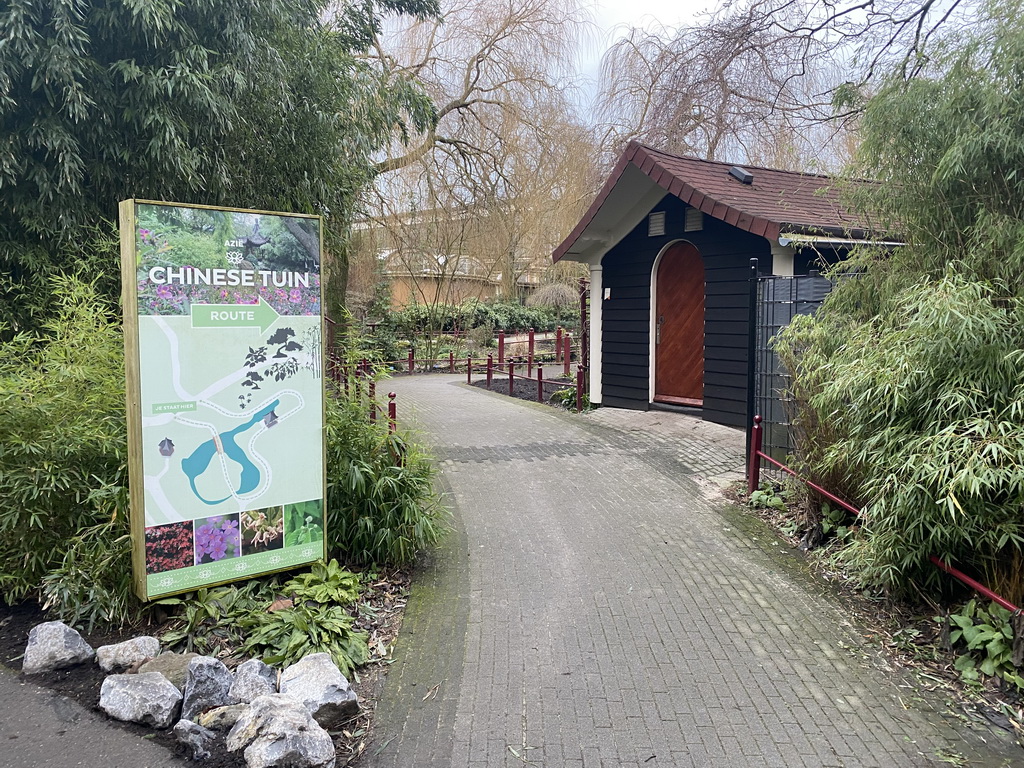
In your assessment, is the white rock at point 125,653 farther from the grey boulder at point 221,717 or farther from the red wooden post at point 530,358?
the red wooden post at point 530,358

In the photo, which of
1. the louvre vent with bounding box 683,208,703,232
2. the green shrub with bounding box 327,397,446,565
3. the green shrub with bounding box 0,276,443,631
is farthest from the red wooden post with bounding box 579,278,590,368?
the green shrub with bounding box 0,276,443,631

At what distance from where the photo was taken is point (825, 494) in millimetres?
4984

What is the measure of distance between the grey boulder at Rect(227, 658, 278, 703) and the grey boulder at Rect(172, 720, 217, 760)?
241 millimetres

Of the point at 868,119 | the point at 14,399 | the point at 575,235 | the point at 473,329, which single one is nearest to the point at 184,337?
the point at 14,399

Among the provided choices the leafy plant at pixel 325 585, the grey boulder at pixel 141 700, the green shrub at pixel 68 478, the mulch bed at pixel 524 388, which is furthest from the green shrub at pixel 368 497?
the mulch bed at pixel 524 388

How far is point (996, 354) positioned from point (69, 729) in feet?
15.0

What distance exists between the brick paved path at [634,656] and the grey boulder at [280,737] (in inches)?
9.7

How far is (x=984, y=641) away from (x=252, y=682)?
3.49 m

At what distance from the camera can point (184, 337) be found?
12.5 ft

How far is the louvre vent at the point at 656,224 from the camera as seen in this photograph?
1045 centimetres

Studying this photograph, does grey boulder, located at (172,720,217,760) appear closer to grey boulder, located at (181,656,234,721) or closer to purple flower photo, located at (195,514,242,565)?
grey boulder, located at (181,656,234,721)

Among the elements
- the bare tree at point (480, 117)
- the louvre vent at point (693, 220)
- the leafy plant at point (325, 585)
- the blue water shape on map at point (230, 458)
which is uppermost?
the bare tree at point (480, 117)

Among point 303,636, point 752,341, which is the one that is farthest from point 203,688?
point 752,341

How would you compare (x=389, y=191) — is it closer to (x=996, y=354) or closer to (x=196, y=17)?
(x=196, y=17)
